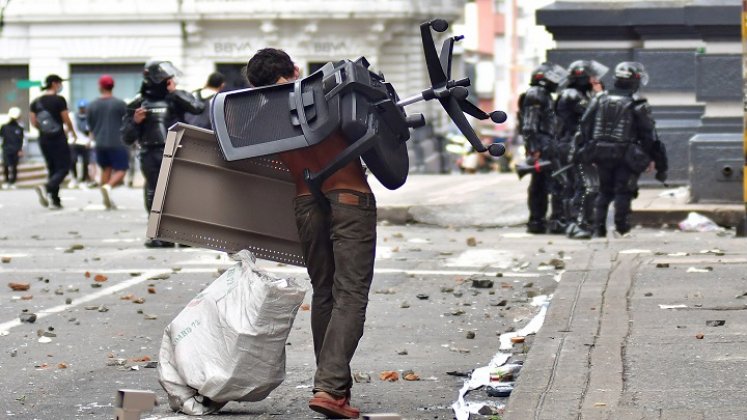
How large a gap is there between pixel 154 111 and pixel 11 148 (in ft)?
75.2

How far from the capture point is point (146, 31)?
49.6m

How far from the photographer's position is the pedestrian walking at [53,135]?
70.4 feet

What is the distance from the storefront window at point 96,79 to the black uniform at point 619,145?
113 ft

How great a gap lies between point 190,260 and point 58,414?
7.00 m

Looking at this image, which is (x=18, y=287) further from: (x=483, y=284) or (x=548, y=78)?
(x=548, y=78)

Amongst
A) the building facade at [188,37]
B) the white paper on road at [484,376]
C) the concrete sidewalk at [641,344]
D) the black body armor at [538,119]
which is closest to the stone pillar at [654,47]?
the black body armor at [538,119]

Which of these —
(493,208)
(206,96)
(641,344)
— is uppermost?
(206,96)

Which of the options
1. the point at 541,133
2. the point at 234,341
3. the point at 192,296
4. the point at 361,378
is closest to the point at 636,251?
the point at 541,133

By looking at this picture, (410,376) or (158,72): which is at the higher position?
(158,72)

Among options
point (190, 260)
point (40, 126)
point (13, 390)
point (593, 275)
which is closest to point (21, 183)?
point (40, 126)

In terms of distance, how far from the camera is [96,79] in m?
49.9

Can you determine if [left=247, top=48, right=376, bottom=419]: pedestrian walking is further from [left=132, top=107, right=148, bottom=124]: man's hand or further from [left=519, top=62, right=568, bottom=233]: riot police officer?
[left=519, top=62, right=568, bottom=233]: riot police officer

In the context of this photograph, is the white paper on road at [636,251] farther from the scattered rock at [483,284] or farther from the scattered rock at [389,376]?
the scattered rock at [389,376]

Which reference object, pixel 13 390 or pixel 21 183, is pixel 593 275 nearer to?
pixel 13 390
